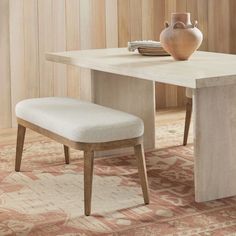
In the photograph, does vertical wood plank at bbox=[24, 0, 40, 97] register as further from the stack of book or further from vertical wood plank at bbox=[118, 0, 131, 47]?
the stack of book

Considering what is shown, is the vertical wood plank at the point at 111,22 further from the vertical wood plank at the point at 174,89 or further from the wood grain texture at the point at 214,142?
the wood grain texture at the point at 214,142

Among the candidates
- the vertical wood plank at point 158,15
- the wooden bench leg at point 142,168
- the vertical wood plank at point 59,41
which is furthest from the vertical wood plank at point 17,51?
the wooden bench leg at point 142,168

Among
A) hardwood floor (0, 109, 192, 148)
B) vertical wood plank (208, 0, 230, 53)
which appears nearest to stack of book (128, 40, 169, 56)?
hardwood floor (0, 109, 192, 148)

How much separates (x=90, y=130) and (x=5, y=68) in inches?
82.7

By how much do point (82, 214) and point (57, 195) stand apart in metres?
0.32

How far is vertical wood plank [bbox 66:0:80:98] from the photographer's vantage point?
4.98 metres

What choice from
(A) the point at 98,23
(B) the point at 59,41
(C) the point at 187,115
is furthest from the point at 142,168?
(A) the point at 98,23

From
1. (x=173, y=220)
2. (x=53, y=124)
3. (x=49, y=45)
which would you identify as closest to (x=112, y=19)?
(x=49, y=45)

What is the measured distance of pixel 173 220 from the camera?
2797 mm

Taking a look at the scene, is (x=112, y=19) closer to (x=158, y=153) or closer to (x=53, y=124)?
(x=158, y=153)

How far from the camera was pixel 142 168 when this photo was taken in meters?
2.99

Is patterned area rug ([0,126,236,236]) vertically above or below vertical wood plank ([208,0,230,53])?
below

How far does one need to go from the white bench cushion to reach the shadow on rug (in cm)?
33

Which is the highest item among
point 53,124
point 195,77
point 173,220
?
point 195,77
